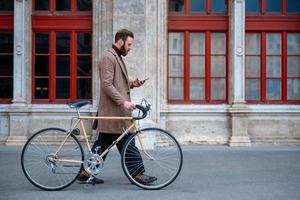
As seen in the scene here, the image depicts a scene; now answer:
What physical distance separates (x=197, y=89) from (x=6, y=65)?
15.0ft

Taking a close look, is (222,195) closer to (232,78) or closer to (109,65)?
(109,65)

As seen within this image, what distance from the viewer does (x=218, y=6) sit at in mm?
14055

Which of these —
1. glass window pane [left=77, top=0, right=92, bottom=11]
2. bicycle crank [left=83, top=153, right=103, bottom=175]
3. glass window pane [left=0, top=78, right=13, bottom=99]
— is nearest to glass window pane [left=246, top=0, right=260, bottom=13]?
glass window pane [left=77, top=0, right=92, bottom=11]

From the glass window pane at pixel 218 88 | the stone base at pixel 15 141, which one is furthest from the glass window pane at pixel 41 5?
the glass window pane at pixel 218 88

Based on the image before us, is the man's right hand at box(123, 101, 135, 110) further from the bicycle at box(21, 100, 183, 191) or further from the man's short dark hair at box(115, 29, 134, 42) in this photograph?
the man's short dark hair at box(115, 29, 134, 42)

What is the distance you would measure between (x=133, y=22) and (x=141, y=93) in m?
1.55

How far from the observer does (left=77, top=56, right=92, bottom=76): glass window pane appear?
1394cm

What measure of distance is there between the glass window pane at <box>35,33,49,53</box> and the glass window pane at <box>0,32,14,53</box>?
1.94 ft

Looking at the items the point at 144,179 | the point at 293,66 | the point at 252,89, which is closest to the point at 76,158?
the point at 144,179

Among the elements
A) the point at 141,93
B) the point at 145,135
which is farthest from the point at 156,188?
the point at 141,93

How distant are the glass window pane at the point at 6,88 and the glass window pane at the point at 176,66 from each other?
3.82 m

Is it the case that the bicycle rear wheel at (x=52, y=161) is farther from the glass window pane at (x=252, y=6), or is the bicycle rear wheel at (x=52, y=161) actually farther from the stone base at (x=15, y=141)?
the glass window pane at (x=252, y=6)

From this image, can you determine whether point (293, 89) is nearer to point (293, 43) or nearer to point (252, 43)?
point (293, 43)

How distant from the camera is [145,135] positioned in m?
7.88
